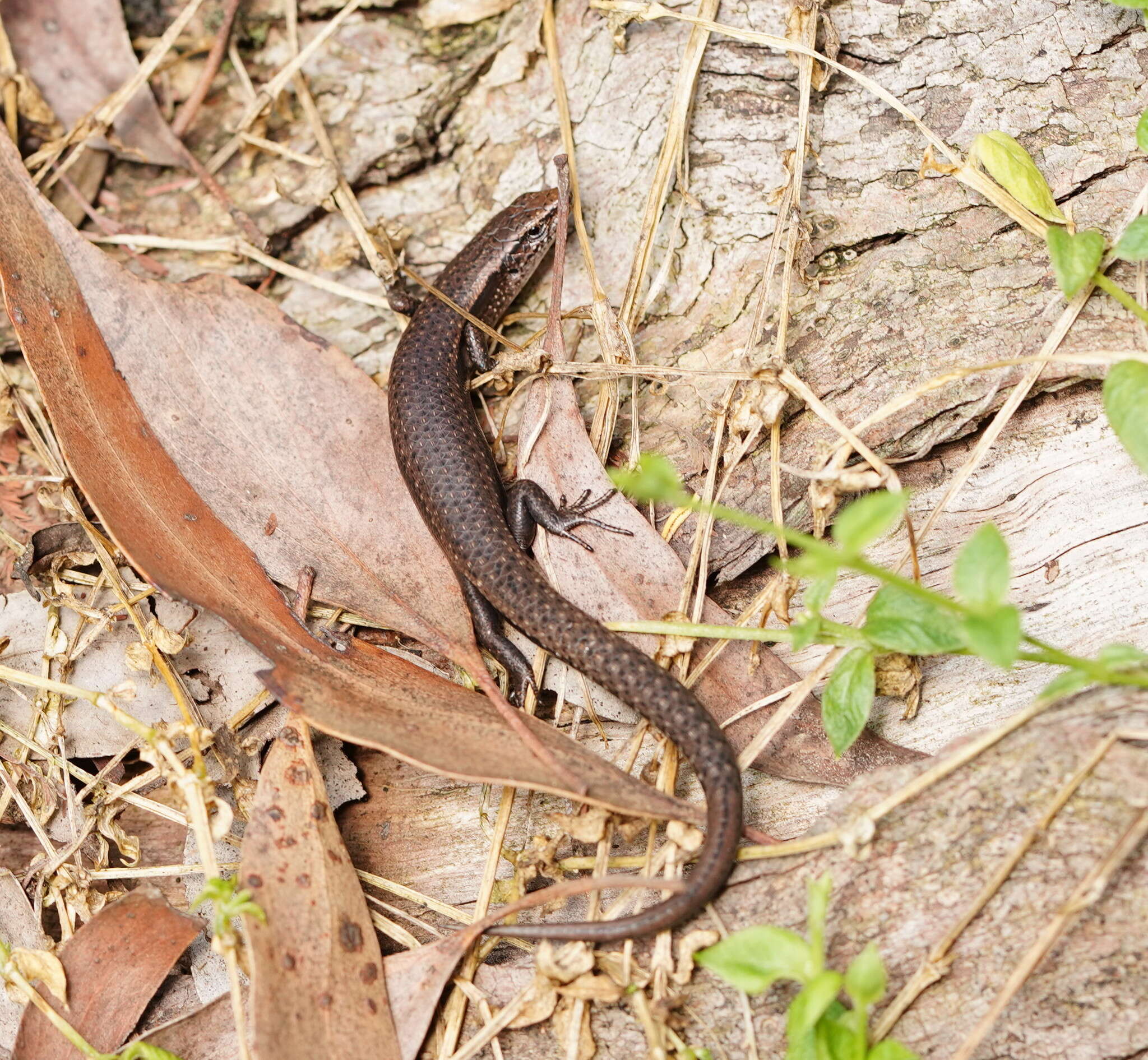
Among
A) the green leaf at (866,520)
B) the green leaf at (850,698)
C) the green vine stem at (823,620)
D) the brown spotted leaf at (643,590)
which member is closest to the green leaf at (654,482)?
the green vine stem at (823,620)

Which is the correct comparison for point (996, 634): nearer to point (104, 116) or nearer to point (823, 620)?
point (823, 620)

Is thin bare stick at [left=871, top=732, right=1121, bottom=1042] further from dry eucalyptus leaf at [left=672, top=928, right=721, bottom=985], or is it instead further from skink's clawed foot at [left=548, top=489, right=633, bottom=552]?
skink's clawed foot at [left=548, top=489, right=633, bottom=552]

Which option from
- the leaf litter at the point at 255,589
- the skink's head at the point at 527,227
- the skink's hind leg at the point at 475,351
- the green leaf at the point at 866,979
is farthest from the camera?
the skink's hind leg at the point at 475,351

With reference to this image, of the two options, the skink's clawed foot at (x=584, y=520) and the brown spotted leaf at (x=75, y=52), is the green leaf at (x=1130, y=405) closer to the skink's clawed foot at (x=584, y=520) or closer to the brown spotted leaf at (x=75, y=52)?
the skink's clawed foot at (x=584, y=520)

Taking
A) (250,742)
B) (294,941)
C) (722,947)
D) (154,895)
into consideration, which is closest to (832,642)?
(722,947)

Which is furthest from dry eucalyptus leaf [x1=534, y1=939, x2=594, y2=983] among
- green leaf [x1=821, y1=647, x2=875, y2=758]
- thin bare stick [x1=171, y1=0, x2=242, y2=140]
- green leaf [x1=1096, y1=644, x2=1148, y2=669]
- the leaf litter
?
thin bare stick [x1=171, y1=0, x2=242, y2=140]
